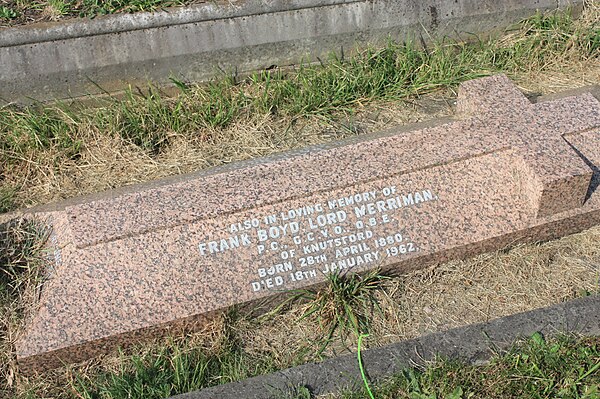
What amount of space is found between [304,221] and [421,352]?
84cm

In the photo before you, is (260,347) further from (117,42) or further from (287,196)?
(117,42)

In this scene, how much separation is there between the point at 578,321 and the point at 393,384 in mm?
828

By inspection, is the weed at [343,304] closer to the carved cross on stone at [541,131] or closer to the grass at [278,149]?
the grass at [278,149]

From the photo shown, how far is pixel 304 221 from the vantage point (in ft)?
10.9

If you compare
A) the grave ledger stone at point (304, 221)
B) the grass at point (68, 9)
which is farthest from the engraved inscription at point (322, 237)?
the grass at point (68, 9)

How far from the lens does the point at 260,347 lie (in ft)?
10.7

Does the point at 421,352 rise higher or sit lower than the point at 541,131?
lower

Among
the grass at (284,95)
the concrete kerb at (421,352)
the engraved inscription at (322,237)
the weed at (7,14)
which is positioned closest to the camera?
the concrete kerb at (421,352)

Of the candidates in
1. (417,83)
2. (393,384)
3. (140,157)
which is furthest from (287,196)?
(417,83)

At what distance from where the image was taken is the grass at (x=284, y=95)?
169 inches

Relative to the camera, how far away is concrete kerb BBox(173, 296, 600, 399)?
271 cm

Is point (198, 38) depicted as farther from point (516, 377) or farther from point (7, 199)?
point (516, 377)

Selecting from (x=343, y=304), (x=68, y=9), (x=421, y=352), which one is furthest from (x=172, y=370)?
(x=68, y=9)

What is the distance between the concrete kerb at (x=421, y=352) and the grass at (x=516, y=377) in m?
0.04
